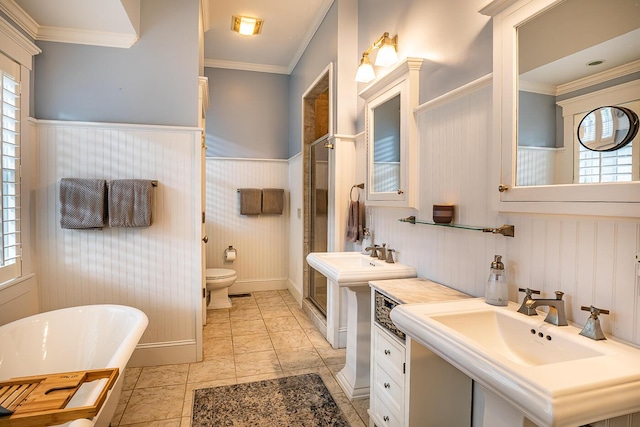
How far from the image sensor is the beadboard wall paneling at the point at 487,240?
3.63ft

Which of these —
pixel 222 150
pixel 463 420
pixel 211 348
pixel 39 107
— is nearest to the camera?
pixel 463 420

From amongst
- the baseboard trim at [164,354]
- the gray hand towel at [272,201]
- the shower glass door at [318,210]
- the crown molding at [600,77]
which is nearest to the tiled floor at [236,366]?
the baseboard trim at [164,354]

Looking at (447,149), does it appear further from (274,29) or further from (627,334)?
(274,29)

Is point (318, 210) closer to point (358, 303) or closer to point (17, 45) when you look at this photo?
point (358, 303)

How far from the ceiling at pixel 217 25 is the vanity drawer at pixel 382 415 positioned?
286 centimetres

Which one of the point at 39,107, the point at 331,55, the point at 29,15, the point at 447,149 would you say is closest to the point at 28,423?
the point at 447,149

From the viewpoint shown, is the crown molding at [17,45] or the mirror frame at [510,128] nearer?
the mirror frame at [510,128]

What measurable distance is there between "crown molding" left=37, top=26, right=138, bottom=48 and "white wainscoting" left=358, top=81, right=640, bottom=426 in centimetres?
225

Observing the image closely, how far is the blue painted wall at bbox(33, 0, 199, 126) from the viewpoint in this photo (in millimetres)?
2561

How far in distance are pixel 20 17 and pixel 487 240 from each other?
310 cm

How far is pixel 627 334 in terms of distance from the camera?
1.08 m

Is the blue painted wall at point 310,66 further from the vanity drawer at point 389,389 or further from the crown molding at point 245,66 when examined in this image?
the vanity drawer at point 389,389

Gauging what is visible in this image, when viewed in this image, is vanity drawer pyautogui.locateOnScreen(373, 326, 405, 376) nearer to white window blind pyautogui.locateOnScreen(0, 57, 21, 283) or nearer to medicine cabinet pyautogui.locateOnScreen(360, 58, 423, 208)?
medicine cabinet pyautogui.locateOnScreen(360, 58, 423, 208)

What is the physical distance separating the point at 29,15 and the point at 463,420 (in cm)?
351
